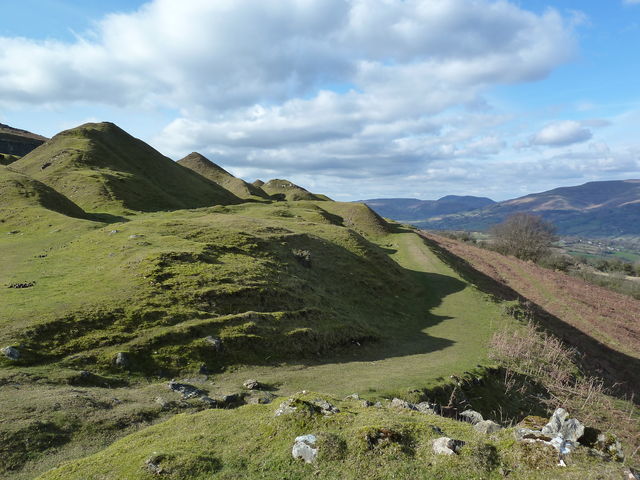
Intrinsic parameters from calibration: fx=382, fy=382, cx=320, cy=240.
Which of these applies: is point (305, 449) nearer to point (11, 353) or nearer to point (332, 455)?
point (332, 455)

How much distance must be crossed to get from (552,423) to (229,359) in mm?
19123

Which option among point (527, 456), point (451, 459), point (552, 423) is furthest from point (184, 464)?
point (552, 423)

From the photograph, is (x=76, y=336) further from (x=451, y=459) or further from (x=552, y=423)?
(x=552, y=423)

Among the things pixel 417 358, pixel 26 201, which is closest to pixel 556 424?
pixel 417 358

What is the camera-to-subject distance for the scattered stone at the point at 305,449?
10.7 meters

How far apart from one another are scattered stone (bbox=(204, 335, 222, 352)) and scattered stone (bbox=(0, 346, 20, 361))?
986 cm

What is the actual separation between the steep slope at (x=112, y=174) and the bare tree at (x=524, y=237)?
88527mm

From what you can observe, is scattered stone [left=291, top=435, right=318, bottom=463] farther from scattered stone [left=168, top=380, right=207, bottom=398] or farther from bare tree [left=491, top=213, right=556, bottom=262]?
bare tree [left=491, top=213, right=556, bottom=262]

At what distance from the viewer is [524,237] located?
4761 inches

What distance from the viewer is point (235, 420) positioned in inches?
544

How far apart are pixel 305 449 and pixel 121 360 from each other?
15.7m

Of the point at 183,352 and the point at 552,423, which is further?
the point at 183,352

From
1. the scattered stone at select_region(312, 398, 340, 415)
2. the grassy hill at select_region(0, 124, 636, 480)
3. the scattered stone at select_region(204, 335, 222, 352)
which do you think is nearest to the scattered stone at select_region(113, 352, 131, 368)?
the grassy hill at select_region(0, 124, 636, 480)

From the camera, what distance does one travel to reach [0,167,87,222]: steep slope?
57.2 metres
